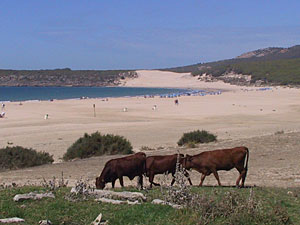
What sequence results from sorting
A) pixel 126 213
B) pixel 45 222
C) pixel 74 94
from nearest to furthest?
pixel 45 222, pixel 126 213, pixel 74 94

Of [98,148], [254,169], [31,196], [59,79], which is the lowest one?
[254,169]

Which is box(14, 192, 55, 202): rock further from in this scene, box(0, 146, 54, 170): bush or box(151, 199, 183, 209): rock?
box(0, 146, 54, 170): bush

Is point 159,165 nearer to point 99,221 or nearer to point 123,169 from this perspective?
point 123,169

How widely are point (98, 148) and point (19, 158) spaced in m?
3.49

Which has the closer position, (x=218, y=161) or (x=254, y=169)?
(x=218, y=161)

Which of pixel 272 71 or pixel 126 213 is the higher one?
pixel 272 71

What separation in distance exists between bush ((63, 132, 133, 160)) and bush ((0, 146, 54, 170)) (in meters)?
1.48

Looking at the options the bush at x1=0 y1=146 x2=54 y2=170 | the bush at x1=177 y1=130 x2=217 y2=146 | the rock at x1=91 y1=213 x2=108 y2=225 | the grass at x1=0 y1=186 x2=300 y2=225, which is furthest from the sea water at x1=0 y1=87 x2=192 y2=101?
the rock at x1=91 y1=213 x2=108 y2=225

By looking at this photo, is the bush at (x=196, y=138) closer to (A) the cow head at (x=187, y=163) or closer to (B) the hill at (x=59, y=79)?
(A) the cow head at (x=187, y=163)

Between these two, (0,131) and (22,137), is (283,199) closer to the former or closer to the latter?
(22,137)

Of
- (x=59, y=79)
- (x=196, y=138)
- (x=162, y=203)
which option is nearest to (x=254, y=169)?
(x=162, y=203)

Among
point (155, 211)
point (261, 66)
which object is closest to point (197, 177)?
point (155, 211)

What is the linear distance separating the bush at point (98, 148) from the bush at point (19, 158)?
1483 millimetres

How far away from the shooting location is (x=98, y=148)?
20.7 m
